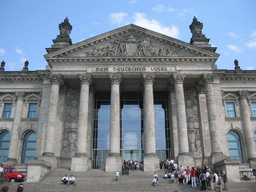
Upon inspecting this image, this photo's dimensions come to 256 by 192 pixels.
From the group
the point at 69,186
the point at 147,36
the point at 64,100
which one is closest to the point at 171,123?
the point at 147,36

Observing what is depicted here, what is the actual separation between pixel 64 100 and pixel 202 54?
1846 centimetres

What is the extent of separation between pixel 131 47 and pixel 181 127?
38.2 ft

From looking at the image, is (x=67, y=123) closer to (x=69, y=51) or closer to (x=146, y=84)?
(x=69, y=51)

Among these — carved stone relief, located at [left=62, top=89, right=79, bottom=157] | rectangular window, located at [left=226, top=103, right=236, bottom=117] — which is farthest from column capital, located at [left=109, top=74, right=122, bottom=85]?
rectangular window, located at [left=226, top=103, right=236, bottom=117]

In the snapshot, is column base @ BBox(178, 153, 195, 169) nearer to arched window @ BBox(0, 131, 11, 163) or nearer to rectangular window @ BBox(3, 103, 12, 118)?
arched window @ BBox(0, 131, 11, 163)

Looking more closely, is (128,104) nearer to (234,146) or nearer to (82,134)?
(82,134)

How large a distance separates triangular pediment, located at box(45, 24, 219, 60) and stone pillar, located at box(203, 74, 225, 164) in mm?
3207

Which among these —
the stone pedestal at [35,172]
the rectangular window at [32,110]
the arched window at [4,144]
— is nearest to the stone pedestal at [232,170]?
the stone pedestal at [35,172]

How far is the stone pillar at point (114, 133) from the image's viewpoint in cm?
2819

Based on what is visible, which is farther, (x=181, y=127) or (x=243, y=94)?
(x=243, y=94)

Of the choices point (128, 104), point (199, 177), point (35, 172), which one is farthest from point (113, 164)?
point (128, 104)

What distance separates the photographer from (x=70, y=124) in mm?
34250

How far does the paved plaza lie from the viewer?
2097 cm

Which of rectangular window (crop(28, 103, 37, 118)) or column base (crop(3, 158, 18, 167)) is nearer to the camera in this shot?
column base (crop(3, 158, 18, 167))
